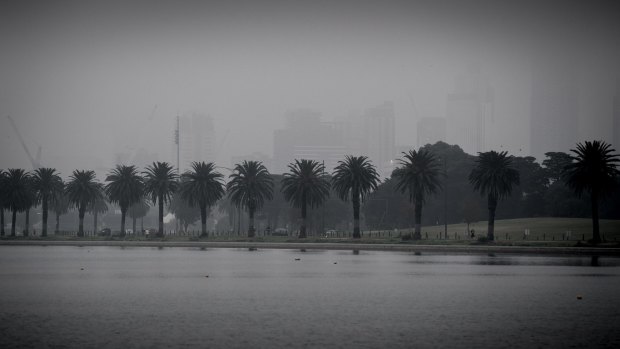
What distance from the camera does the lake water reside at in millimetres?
29266

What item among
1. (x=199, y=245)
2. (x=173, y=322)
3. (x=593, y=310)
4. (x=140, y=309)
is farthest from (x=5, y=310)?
(x=199, y=245)

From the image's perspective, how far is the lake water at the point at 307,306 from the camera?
29266mm

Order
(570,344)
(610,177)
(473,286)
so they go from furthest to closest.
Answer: (610,177) → (473,286) → (570,344)

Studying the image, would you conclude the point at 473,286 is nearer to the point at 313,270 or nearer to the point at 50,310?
the point at 313,270

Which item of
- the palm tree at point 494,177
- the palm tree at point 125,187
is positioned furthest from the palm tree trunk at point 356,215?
the palm tree at point 125,187

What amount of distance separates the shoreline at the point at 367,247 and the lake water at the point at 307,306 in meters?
22.8

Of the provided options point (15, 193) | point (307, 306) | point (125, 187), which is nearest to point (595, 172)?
point (307, 306)

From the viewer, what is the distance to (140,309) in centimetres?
3712

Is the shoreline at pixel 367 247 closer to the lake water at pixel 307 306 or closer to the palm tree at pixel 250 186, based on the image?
the palm tree at pixel 250 186

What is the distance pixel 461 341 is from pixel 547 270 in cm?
3639

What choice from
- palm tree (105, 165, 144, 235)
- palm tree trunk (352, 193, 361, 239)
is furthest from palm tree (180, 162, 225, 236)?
palm tree trunk (352, 193, 361, 239)

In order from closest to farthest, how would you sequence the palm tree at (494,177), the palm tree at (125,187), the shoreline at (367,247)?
the shoreline at (367,247), the palm tree at (494,177), the palm tree at (125,187)

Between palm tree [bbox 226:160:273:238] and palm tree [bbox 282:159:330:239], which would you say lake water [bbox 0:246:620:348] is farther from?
palm tree [bbox 226:160:273:238]

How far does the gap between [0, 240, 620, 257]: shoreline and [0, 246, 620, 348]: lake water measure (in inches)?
896
